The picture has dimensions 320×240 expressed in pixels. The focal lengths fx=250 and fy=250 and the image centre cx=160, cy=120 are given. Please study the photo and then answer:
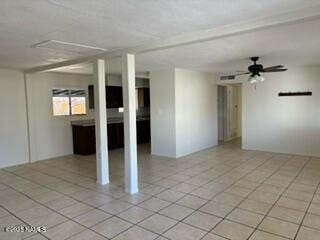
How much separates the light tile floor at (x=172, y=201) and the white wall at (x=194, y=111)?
102cm

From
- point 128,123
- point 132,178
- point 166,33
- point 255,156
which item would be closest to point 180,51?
point 166,33

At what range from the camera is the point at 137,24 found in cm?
268

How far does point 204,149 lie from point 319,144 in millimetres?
2869

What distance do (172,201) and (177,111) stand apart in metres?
2.95

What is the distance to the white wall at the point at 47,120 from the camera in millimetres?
6195

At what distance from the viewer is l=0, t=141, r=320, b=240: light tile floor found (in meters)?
2.79

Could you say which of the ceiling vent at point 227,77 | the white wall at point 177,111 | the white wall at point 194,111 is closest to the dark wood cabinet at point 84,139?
the white wall at point 177,111

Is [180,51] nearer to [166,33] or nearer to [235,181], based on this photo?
[166,33]

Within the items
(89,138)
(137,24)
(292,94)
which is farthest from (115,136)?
(137,24)

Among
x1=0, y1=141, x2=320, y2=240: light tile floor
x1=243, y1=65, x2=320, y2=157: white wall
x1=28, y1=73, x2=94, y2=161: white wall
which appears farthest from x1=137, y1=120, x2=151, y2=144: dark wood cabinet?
x1=243, y1=65, x2=320, y2=157: white wall

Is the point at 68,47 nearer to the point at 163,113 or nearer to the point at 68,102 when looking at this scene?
the point at 163,113

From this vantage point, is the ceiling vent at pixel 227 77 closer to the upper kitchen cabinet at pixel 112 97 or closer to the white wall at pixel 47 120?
the upper kitchen cabinet at pixel 112 97

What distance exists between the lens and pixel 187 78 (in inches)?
257

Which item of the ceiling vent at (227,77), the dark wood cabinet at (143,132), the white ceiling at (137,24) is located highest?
the white ceiling at (137,24)
